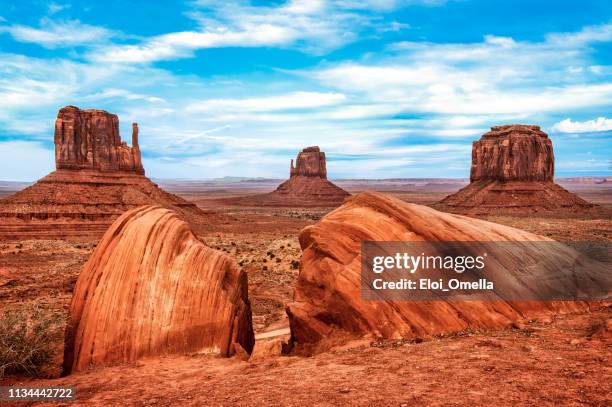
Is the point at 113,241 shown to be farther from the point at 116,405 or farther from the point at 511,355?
the point at 511,355

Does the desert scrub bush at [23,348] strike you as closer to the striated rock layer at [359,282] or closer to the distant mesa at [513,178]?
the striated rock layer at [359,282]

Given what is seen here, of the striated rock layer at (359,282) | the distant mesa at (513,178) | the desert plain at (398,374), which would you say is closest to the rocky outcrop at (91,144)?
the distant mesa at (513,178)

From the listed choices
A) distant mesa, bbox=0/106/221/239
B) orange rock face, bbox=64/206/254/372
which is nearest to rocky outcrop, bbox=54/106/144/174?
distant mesa, bbox=0/106/221/239

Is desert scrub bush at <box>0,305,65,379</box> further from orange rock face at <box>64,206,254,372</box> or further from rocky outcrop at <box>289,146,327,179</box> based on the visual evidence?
rocky outcrop at <box>289,146,327,179</box>

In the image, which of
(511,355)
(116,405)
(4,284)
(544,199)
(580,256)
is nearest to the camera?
(116,405)

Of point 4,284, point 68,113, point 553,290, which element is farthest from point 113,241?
point 68,113

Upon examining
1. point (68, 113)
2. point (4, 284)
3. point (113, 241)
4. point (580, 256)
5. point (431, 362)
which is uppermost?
point (68, 113)

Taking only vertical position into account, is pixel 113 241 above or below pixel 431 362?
above
